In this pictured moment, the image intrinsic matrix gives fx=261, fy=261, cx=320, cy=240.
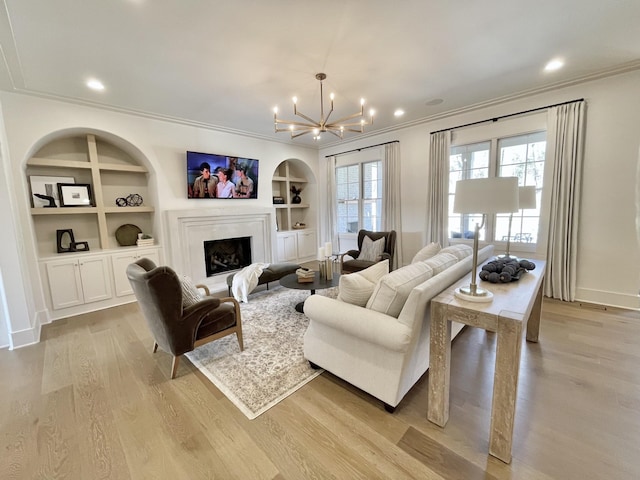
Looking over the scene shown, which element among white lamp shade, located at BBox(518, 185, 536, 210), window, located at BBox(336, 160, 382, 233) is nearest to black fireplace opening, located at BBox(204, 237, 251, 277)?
window, located at BBox(336, 160, 382, 233)

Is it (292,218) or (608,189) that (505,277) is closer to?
(608,189)

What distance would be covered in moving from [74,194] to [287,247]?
3.92 m

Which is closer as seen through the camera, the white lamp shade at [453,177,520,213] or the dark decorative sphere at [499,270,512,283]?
the white lamp shade at [453,177,520,213]

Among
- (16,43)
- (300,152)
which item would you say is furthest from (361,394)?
(300,152)

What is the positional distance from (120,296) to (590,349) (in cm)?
597

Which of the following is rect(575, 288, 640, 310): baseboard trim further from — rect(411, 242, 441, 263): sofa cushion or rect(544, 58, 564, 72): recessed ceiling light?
rect(544, 58, 564, 72): recessed ceiling light

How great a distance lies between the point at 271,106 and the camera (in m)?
4.01

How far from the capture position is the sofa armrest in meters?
1.66

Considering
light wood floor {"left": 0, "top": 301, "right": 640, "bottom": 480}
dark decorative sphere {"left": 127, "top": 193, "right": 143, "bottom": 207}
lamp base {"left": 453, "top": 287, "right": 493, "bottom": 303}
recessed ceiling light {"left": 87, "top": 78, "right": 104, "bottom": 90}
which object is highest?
recessed ceiling light {"left": 87, "top": 78, "right": 104, "bottom": 90}

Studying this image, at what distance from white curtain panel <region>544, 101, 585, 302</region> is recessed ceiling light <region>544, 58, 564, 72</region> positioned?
0.66 meters

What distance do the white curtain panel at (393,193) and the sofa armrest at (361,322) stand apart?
347cm

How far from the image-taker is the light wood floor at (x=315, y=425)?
1.47m

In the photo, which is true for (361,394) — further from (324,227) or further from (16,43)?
(324,227)

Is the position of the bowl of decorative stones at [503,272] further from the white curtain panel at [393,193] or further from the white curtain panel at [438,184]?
the white curtain panel at [393,193]
